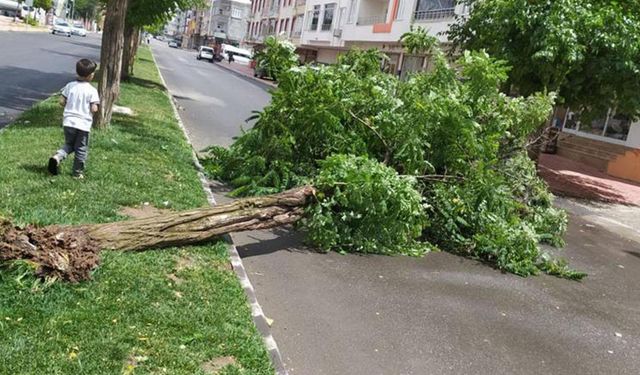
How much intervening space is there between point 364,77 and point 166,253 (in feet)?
16.7

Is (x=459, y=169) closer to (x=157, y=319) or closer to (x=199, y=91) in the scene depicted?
(x=157, y=319)

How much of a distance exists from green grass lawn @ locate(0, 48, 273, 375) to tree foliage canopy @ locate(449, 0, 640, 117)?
27.5 feet

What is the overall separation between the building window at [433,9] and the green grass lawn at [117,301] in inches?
913

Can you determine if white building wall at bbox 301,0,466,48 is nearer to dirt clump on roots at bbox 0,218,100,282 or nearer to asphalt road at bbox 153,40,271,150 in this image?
asphalt road at bbox 153,40,271,150

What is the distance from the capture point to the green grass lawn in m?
3.51

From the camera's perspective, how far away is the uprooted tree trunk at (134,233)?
4266 mm

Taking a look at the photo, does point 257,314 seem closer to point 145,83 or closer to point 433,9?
point 145,83

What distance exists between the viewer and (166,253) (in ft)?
17.4

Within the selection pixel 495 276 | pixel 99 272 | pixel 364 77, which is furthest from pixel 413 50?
pixel 99 272

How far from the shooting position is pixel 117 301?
4.18 metres

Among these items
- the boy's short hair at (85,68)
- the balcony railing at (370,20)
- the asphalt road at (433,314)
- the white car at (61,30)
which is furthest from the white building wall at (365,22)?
the white car at (61,30)

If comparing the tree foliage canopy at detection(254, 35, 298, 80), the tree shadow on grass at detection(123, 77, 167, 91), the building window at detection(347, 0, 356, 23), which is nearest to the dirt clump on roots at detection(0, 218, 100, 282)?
the tree foliage canopy at detection(254, 35, 298, 80)

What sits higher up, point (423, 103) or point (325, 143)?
point (423, 103)

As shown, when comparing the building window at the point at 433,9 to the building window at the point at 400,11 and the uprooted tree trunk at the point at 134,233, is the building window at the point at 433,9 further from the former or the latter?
the uprooted tree trunk at the point at 134,233
